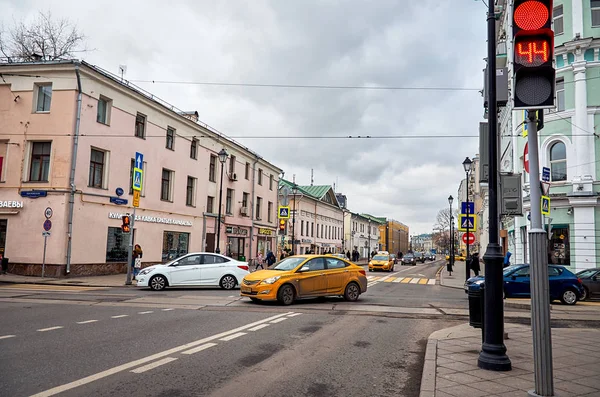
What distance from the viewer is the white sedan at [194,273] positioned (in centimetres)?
1706

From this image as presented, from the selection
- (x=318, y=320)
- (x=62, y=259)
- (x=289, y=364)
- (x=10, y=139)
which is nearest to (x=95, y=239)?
(x=62, y=259)

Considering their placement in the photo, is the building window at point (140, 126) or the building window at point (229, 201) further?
the building window at point (229, 201)

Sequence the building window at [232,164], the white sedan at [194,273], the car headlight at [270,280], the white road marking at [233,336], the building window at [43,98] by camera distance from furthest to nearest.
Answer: the building window at [232,164], the building window at [43,98], the white sedan at [194,273], the car headlight at [270,280], the white road marking at [233,336]

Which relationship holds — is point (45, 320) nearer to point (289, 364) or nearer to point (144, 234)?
point (289, 364)

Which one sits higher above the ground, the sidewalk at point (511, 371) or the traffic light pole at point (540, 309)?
the traffic light pole at point (540, 309)

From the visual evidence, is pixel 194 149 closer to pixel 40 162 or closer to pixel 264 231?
pixel 40 162

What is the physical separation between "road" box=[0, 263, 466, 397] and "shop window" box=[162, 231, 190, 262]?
15.7 meters

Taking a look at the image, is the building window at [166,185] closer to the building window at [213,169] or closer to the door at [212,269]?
the building window at [213,169]

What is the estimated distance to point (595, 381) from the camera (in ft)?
17.2

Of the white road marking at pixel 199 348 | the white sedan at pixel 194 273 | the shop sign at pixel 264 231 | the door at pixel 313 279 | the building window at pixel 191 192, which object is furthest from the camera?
the shop sign at pixel 264 231

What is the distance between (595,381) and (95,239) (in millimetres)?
22562

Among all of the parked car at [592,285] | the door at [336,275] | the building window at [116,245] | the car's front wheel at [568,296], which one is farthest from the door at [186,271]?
the parked car at [592,285]

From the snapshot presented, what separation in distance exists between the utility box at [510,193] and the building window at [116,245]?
21.6m

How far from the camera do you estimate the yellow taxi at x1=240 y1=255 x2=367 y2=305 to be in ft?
41.8
